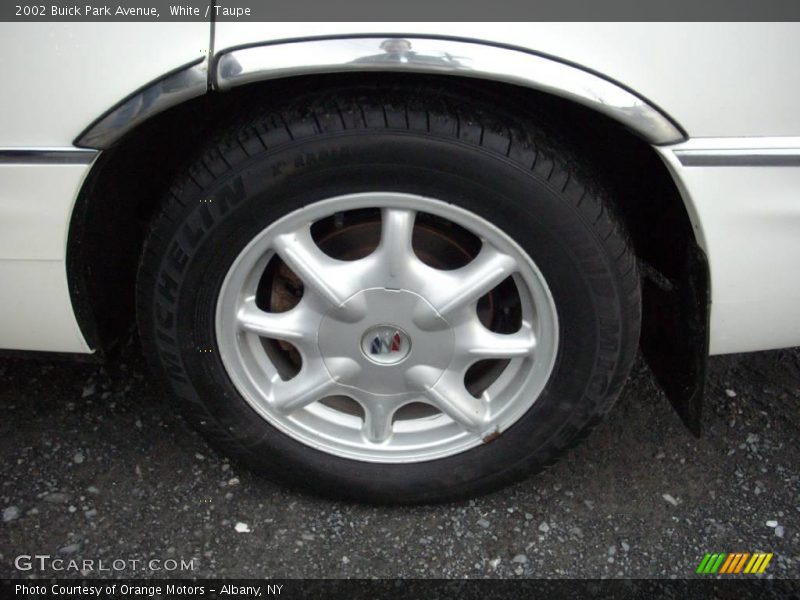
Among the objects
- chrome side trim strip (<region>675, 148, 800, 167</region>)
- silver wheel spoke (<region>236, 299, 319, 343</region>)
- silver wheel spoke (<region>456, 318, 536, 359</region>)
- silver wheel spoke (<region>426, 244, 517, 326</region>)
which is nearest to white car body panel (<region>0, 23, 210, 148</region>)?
silver wheel spoke (<region>236, 299, 319, 343</region>)

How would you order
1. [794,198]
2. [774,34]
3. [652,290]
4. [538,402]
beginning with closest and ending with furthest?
[774,34]
[794,198]
[538,402]
[652,290]

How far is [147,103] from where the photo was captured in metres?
1.59

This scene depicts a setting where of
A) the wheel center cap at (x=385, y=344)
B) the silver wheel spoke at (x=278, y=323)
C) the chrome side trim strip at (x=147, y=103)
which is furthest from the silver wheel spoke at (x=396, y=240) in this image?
the chrome side trim strip at (x=147, y=103)

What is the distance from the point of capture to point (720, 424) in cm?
238

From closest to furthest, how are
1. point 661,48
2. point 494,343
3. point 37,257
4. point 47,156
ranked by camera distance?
point 661,48, point 47,156, point 37,257, point 494,343

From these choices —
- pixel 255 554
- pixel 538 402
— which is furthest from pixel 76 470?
pixel 538 402

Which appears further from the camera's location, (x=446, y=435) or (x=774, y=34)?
(x=446, y=435)

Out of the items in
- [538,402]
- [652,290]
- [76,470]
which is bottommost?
[76,470]

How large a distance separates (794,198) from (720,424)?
0.91 meters

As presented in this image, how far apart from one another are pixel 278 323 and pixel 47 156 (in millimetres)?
611

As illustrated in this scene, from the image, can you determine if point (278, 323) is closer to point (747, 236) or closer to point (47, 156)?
point (47, 156)

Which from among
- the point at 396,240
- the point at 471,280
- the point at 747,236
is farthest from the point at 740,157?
the point at 396,240

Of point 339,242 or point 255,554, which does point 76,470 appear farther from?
point 339,242

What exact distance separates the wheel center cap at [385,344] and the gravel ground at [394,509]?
45 centimetres
